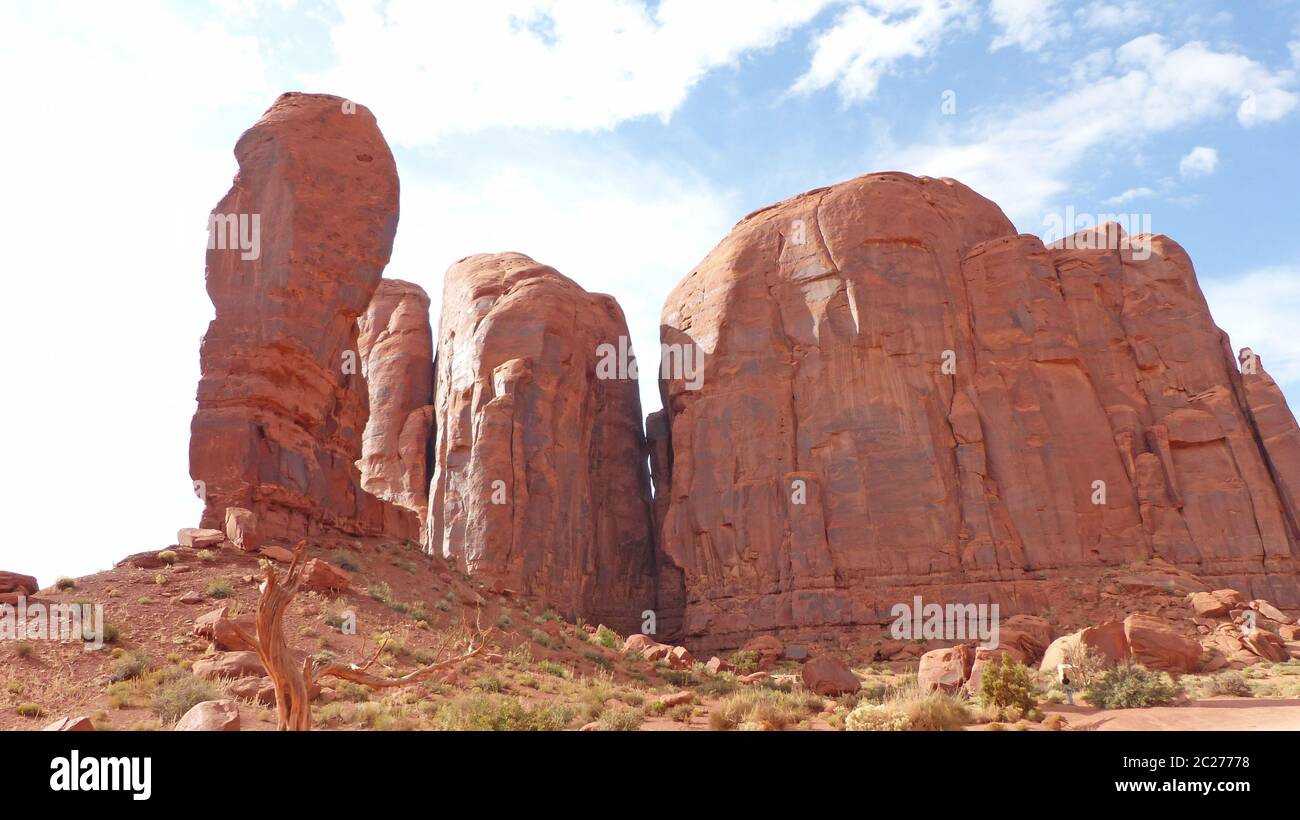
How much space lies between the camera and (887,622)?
37.3 m

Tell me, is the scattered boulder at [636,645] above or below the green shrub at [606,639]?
below

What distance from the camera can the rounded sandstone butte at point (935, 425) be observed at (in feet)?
126

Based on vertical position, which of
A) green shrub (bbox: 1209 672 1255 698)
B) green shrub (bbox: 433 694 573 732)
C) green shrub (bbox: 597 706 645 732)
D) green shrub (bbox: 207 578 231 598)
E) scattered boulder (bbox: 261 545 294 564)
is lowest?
green shrub (bbox: 1209 672 1255 698)

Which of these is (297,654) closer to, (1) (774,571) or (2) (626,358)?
(1) (774,571)

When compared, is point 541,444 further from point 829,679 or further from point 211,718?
point 211,718

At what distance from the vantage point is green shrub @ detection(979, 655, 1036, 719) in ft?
52.0

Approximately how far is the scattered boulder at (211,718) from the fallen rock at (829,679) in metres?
14.1

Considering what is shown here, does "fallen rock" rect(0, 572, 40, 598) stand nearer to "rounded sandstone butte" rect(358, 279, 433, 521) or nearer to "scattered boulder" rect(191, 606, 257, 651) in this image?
"scattered boulder" rect(191, 606, 257, 651)

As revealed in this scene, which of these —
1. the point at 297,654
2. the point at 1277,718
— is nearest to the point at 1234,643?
the point at 1277,718

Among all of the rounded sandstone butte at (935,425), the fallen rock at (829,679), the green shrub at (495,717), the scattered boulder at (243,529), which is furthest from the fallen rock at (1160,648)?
the scattered boulder at (243,529)

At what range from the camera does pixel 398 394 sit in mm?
51812

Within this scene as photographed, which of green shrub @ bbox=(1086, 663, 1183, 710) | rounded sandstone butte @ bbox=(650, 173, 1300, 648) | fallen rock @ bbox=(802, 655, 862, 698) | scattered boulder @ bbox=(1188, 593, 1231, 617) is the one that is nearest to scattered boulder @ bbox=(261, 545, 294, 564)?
fallen rock @ bbox=(802, 655, 862, 698)

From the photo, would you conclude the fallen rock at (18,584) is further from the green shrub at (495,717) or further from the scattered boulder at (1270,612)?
the scattered boulder at (1270,612)

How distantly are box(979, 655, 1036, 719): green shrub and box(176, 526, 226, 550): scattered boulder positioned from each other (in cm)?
1732
